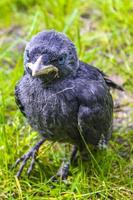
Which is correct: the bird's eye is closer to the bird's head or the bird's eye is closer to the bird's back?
the bird's head

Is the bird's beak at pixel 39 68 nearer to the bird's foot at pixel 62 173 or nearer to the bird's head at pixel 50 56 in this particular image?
the bird's head at pixel 50 56

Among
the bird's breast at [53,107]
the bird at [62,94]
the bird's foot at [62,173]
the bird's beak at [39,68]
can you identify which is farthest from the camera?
the bird's foot at [62,173]

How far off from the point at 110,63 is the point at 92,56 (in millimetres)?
269

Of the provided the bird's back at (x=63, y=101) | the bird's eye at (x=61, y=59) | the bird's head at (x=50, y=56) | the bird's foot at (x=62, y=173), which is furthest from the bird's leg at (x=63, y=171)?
the bird's eye at (x=61, y=59)

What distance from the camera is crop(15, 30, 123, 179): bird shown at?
12.1 ft

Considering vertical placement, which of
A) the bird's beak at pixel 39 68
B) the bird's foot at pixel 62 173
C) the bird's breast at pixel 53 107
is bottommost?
the bird's foot at pixel 62 173

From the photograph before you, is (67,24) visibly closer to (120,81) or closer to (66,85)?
(120,81)

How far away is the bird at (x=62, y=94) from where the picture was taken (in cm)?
370

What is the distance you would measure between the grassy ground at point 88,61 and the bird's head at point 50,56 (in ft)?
2.12

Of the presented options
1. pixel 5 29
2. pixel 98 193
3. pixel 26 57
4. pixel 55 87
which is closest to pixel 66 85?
pixel 55 87

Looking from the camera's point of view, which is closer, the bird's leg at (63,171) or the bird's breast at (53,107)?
the bird's breast at (53,107)

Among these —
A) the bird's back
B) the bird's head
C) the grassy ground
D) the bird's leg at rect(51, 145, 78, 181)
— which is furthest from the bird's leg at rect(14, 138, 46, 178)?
the bird's head

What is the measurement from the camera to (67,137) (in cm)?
399

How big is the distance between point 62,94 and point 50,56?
300 millimetres
